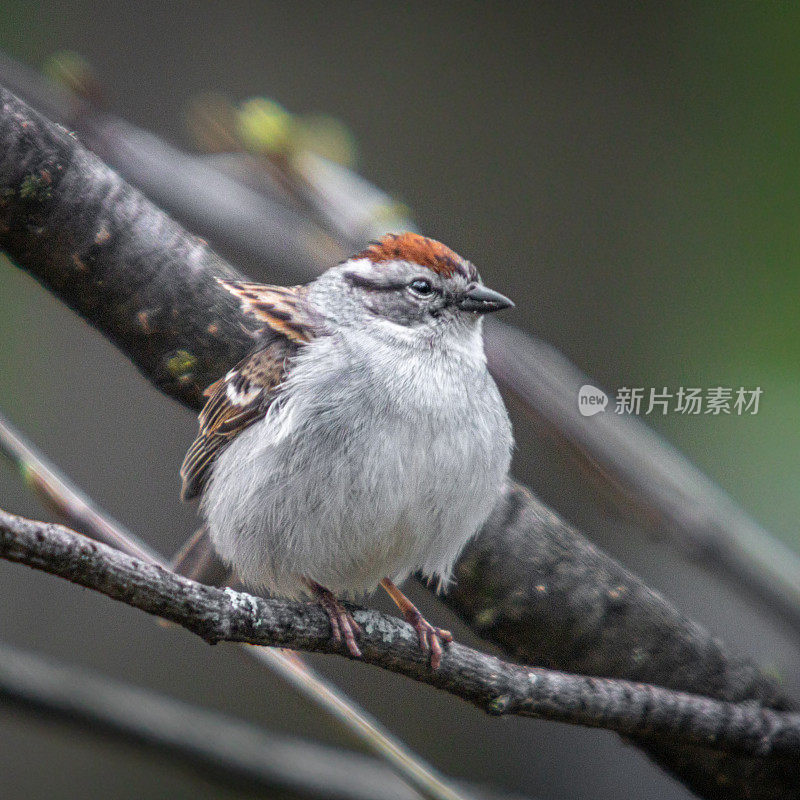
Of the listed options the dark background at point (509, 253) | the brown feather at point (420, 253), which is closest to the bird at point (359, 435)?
the brown feather at point (420, 253)

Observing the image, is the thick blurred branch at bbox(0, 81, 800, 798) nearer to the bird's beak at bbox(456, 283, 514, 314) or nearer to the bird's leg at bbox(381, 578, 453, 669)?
the bird's leg at bbox(381, 578, 453, 669)

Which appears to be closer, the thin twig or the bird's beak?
the thin twig

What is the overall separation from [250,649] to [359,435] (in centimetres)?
27

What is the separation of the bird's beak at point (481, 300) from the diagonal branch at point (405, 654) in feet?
1.26

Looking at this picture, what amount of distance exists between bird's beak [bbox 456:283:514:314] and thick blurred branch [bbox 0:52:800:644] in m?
0.03

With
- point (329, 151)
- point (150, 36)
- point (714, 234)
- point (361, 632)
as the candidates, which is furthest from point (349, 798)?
point (150, 36)

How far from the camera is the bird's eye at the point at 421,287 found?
104cm

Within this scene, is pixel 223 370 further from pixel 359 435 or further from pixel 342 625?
pixel 342 625

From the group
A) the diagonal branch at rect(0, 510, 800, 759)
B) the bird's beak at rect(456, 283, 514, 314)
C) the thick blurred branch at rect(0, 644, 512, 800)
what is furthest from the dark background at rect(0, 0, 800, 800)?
the bird's beak at rect(456, 283, 514, 314)

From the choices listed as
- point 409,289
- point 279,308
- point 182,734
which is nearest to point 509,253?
point 409,289

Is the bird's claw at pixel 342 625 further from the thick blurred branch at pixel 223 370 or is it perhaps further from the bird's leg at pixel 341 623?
the thick blurred branch at pixel 223 370

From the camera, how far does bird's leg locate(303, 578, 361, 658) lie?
0.89 m

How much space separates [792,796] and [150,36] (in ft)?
6.41

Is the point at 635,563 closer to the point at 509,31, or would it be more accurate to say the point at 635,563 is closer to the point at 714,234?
the point at 714,234
